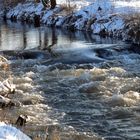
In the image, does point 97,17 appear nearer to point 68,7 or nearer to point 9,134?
point 68,7

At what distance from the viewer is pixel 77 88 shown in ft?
42.4

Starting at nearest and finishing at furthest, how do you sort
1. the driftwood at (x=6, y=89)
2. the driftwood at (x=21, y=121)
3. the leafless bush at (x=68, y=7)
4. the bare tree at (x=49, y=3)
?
the driftwood at (x=21, y=121)
the driftwood at (x=6, y=89)
the leafless bush at (x=68, y=7)
the bare tree at (x=49, y=3)

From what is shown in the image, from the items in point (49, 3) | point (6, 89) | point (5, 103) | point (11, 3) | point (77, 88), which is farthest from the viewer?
point (11, 3)

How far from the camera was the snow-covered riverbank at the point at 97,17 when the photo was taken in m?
24.0

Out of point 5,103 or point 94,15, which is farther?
point 94,15

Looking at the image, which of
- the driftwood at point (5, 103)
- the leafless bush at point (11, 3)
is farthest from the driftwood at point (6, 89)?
the leafless bush at point (11, 3)

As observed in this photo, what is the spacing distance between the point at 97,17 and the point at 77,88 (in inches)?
596

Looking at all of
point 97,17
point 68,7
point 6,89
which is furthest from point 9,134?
point 68,7

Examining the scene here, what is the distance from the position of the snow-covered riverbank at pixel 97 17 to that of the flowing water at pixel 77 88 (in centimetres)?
177

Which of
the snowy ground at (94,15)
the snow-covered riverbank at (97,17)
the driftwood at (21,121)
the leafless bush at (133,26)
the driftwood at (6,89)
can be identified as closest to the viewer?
the driftwood at (21,121)

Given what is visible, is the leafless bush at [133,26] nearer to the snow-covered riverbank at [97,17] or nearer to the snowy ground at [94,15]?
the snow-covered riverbank at [97,17]

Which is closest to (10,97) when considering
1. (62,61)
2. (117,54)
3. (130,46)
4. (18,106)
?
(18,106)

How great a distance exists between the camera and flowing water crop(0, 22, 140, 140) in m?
9.41

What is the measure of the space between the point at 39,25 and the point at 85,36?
9.47 meters
